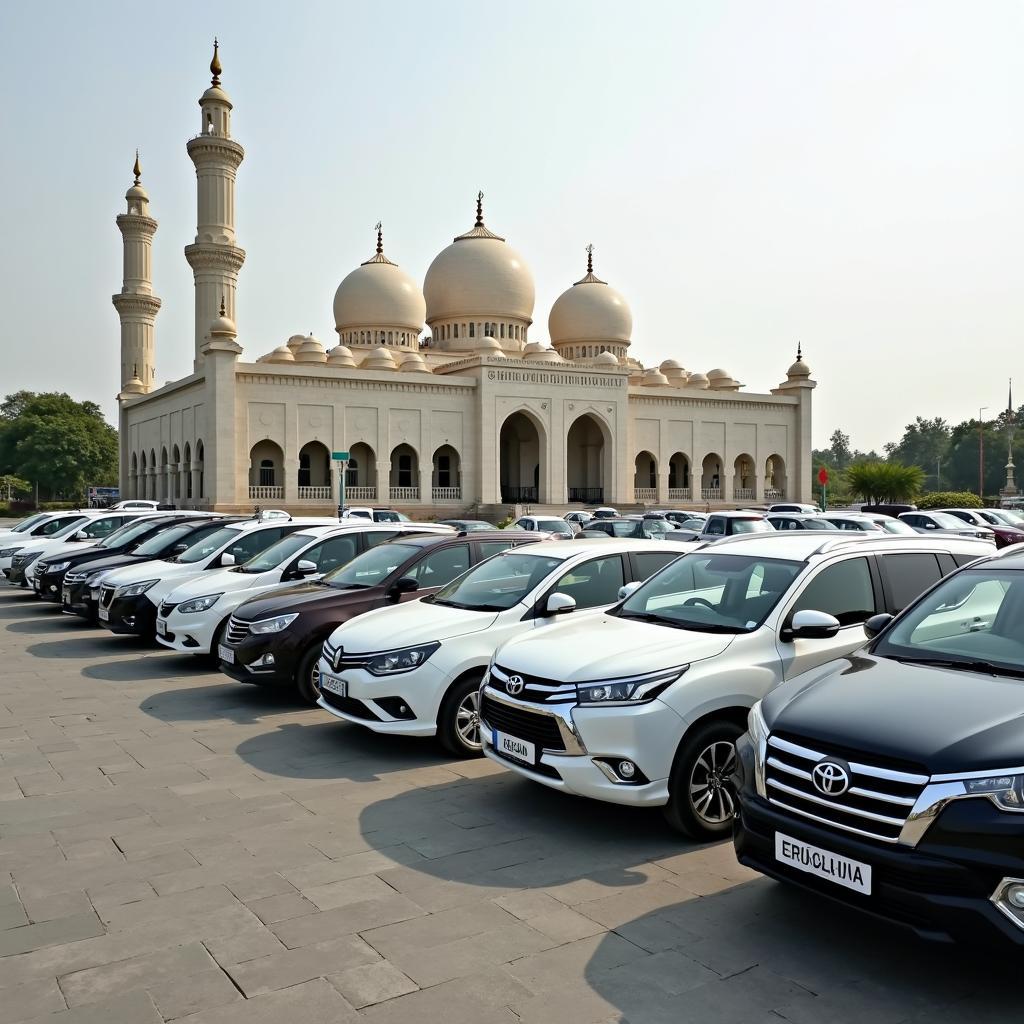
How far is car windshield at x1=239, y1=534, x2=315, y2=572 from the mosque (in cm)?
2901

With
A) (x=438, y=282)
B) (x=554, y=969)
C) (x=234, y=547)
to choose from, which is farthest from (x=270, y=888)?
(x=438, y=282)

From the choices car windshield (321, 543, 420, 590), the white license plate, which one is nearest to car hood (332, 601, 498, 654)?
car windshield (321, 543, 420, 590)

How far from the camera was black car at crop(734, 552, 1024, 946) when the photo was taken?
315 cm

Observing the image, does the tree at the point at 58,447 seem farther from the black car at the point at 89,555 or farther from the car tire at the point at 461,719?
the car tire at the point at 461,719

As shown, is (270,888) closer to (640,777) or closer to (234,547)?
(640,777)

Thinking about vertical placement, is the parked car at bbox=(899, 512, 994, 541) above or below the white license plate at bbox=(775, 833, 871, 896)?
above

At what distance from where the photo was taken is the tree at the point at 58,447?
70000 mm

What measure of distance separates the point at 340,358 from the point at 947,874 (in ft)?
135

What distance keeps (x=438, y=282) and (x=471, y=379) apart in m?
9.27

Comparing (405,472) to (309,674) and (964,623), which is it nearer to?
(309,674)

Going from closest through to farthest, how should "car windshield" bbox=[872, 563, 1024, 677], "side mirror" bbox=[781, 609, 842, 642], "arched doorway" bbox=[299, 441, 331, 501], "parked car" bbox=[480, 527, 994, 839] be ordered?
"car windshield" bbox=[872, 563, 1024, 677], "parked car" bbox=[480, 527, 994, 839], "side mirror" bbox=[781, 609, 842, 642], "arched doorway" bbox=[299, 441, 331, 501]

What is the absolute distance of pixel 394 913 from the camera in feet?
13.7

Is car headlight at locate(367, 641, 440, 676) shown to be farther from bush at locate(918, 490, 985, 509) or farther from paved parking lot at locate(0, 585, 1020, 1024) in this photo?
bush at locate(918, 490, 985, 509)

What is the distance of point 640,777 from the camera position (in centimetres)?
483
